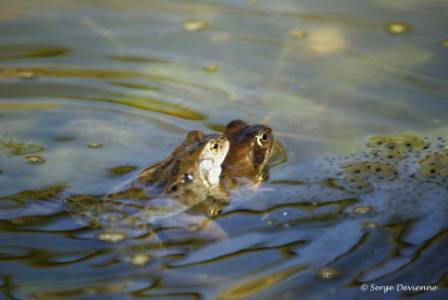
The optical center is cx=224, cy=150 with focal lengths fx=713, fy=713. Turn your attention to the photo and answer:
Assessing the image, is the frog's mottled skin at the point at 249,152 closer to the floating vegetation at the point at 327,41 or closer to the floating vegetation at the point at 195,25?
the floating vegetation at the point at 327,41

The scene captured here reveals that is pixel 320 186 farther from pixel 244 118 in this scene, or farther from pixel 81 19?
pixel 81 19

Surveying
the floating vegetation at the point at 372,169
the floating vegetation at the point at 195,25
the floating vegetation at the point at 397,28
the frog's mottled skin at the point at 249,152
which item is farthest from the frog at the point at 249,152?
the floating vegetation at the point at 397,28

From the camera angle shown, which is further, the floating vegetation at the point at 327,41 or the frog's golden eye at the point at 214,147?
the floating vegetation at the point at 327,41

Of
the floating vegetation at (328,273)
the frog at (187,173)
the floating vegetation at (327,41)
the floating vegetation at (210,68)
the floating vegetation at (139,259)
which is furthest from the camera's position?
the floating vegetation at (327,41)

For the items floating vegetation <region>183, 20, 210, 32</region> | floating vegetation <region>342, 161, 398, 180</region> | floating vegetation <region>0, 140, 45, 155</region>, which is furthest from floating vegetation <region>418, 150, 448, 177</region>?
floating vegetation <region>0, 140, 45, 155</region>

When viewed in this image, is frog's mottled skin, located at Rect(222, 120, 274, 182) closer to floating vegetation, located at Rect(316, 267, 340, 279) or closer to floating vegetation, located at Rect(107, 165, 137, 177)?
floating vegetation, located at Rect(107, 165, 137, 177)

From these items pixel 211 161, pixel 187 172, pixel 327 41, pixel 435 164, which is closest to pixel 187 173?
pixel 187 172

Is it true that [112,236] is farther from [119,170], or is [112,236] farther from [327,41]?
[327,41]

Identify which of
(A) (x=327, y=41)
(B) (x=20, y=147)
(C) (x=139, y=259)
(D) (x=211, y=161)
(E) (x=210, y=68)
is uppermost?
(A) (x=327, y=41)
